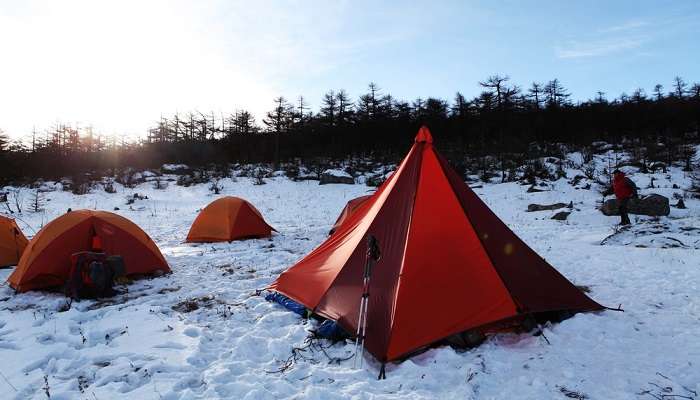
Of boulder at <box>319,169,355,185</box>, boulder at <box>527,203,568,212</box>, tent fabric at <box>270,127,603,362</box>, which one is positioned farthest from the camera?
boulder at <box>319,169,355,185</box>

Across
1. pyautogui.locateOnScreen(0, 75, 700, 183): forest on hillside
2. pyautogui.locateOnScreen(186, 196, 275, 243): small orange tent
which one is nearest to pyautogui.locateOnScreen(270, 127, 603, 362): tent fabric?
pyautogui.locateOnScreen(186, 196, 275, 243): small orange tent

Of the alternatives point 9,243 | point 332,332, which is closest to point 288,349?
point 332,332

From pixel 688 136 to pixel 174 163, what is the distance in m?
43.6

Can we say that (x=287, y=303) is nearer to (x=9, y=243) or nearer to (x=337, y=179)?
(x=9, y=243)

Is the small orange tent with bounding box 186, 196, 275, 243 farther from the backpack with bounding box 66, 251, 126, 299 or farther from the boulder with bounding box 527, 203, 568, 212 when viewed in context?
the boulder with bounding box 527, 203, 568, 212

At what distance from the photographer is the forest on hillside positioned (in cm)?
2986

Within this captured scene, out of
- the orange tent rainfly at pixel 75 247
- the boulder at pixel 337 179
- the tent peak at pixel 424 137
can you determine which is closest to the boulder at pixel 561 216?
the tent peak at pixel 424 137

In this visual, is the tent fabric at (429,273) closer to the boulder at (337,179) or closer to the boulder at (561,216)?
the boulder at (561,216)

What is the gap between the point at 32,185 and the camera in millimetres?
25172

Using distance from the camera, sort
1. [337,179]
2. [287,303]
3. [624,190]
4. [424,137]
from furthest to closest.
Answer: [337,179] → [624,190] → [287,303] → [424,137]

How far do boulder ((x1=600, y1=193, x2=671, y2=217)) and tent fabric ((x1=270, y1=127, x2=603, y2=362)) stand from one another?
462 inches

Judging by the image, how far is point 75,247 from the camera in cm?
656

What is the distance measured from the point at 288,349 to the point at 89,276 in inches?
147

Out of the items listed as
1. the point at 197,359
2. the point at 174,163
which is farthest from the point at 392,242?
the point at 174,163
